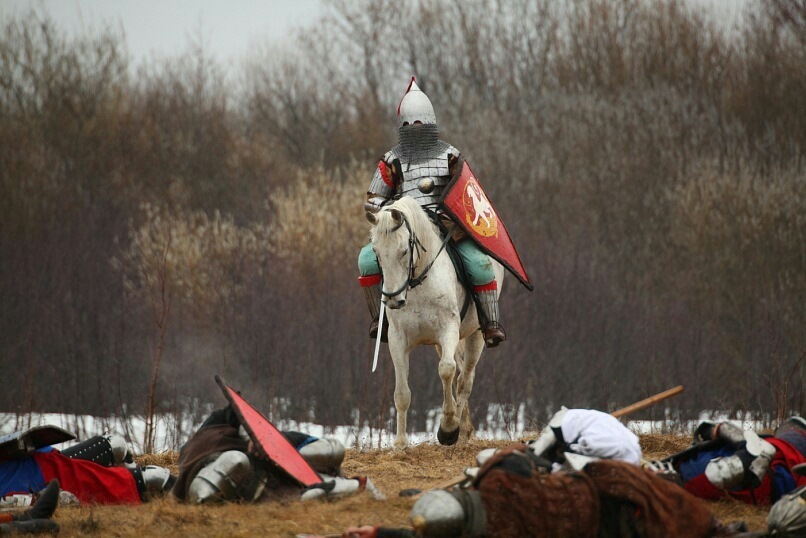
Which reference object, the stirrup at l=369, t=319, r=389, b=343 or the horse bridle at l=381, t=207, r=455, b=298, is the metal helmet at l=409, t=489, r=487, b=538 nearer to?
the horse bridle at l=381, t=207, r=455, b=298

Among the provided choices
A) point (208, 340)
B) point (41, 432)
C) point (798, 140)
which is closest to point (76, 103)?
point (208, 340)

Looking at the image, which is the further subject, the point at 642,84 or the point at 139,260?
the point at 642,84

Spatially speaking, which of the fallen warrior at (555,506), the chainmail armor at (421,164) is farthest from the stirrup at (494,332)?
the fallen warrior at (555,506)

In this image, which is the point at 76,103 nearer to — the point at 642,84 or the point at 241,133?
the point at 241,133

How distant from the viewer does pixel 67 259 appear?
74.6ft

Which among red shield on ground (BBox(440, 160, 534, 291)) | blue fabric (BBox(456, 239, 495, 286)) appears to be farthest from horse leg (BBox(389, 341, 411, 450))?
red shield on ground (BBox(440, 160, 534, 291))

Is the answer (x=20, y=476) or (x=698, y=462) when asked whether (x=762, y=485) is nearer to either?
(x=698, y=462)

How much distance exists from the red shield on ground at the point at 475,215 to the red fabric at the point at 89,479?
3.40 metres

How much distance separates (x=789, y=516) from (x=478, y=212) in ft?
14.3

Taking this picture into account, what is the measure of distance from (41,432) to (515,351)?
14920 mm

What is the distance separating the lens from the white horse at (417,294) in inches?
332

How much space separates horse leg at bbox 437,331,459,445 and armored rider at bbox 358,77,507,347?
558 mm

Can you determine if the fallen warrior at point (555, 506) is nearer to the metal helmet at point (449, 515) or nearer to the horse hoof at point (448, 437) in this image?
the metal helmet at point (449, 515)

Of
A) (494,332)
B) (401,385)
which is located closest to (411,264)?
(401,385)
